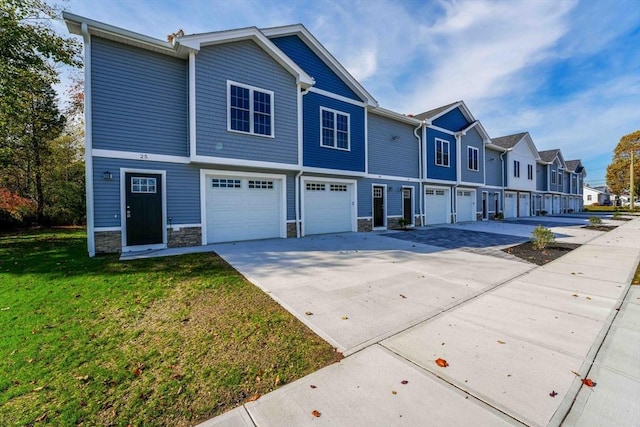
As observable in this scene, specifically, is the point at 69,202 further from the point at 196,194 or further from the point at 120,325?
the point at 120,325

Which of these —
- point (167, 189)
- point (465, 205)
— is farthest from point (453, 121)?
point (167, 189)

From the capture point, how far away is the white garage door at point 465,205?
62.3 feet

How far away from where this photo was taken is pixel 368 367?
8.60ft

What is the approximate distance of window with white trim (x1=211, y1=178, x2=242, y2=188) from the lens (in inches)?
372

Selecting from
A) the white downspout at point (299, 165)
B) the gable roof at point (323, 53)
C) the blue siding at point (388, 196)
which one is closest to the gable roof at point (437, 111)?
the blue siding at point (388, 196)

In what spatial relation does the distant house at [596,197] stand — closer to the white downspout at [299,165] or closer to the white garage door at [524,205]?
the white garage door at [524,205]

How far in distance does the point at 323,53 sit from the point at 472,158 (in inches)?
533

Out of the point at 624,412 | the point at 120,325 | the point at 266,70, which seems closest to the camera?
the point at 624,412

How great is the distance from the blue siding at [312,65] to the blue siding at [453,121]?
24.4 ft

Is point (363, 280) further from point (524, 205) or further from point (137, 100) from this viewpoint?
point (524, 205)

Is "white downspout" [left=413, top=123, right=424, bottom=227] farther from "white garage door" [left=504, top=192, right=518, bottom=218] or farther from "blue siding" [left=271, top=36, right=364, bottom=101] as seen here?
"white garage door" [left=504, top=192, right=518, bottom=218]

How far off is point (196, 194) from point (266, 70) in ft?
16.8

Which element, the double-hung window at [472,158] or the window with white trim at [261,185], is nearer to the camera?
the window with white trim at [261,185]

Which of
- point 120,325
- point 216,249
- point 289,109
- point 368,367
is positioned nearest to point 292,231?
point 216,249
